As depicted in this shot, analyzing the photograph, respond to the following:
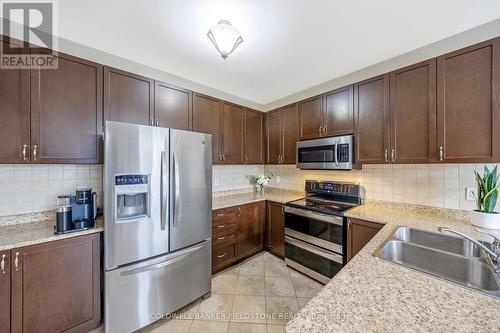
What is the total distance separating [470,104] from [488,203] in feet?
2.64

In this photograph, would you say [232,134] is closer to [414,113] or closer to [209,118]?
[209,118]

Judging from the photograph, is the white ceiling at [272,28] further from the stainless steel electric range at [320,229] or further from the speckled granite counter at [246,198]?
the speckled granite counter at [246,198]

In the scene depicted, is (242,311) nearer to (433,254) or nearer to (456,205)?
(433,254)

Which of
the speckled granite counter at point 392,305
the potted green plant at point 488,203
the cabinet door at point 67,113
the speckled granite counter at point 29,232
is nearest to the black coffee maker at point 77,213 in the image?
the speckled granite counter at point 29,232

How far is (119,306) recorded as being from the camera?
1554 mm

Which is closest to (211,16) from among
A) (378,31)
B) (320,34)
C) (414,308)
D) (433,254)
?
(320,34)

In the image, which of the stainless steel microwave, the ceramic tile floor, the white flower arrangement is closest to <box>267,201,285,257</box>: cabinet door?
the ceramic tile floor

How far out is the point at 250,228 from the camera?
2.81 m

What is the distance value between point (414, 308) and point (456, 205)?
182 cm

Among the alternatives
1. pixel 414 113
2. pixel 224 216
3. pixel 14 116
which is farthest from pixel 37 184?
pixel 414 113

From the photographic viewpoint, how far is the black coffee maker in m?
1.49

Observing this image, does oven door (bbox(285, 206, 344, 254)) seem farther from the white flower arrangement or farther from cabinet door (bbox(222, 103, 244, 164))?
cabinet door (bbox(222, 103, 244, 164))

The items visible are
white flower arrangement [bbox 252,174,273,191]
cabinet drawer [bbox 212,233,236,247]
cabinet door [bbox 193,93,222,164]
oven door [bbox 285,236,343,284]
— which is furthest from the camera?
white flower arrangement [bbox 252,174,273,191]

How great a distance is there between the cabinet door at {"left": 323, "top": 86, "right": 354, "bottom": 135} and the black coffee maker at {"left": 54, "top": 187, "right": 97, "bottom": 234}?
2609 millimetres
